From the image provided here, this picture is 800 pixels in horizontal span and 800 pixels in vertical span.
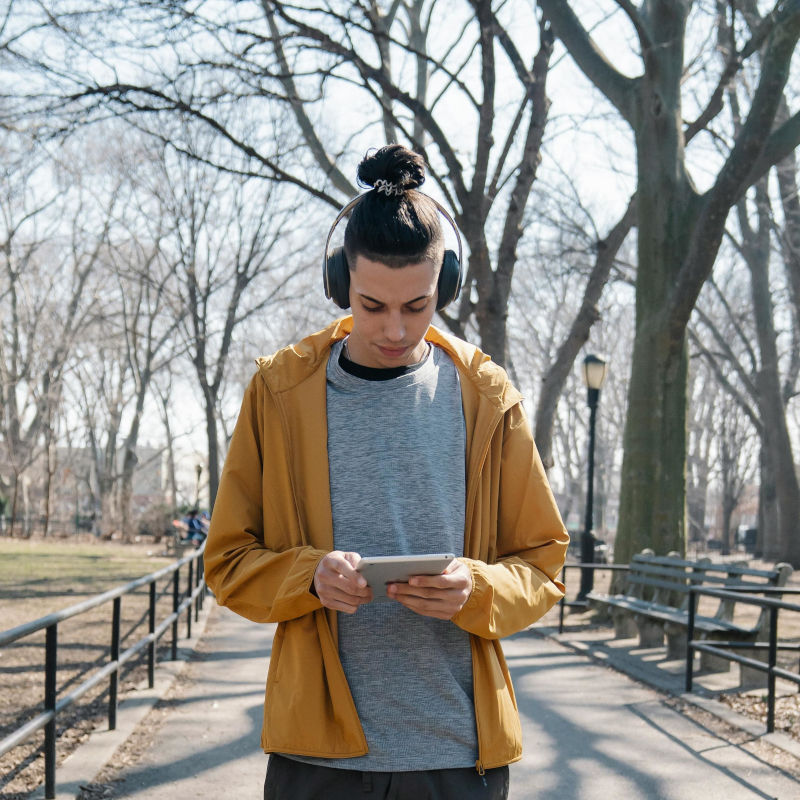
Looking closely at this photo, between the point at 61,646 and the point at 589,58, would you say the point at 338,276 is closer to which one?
the point at 61,646

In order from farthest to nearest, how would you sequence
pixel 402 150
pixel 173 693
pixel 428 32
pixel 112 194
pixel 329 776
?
pixel 112 194
pixel 428 32
pixel 173 693
pixel 402 150
pixel 329 776

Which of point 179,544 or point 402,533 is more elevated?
point 402,533

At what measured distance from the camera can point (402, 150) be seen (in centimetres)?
214

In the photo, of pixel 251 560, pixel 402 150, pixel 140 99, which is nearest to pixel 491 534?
pixel 251 560

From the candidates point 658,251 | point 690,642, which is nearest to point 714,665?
point 690,642

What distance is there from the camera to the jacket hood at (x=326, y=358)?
2180 millimetres

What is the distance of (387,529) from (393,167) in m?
0.75

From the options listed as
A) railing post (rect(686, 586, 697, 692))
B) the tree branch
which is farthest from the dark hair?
the tree branch

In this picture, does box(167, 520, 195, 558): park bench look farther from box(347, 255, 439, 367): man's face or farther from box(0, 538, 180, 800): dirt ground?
box(347, 255, 439, 367): man's face

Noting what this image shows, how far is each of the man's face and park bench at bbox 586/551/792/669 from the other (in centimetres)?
668

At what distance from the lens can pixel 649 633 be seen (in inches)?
400

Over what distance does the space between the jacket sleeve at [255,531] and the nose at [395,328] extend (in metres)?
0.29

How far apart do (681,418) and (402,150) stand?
1022cm

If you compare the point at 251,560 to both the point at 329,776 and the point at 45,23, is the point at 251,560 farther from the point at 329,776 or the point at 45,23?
the point at 45,23
